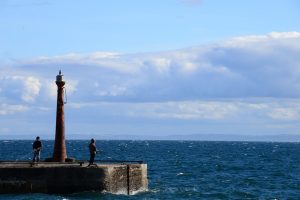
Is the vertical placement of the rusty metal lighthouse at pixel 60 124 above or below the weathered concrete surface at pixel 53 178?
above

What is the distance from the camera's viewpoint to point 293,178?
47.1 m

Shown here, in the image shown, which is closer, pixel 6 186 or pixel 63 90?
pixel 6 186

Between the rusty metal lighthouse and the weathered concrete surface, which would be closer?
the weathered concrete surface

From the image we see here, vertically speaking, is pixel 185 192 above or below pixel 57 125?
below

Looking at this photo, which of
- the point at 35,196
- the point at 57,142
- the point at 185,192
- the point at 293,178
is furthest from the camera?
the point at 293,178

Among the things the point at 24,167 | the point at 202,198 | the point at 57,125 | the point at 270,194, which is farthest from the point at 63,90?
the point at 270,194

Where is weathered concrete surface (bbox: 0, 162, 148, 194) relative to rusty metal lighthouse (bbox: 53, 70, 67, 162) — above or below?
below

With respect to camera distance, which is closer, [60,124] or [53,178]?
[53,178]

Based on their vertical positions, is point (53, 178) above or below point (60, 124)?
below

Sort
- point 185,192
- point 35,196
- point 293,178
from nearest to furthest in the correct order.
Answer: point 35,196 → point 185,192 → point 293,178

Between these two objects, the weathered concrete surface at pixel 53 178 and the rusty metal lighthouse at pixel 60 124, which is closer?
the weathered concrete surface at pixel 53 178

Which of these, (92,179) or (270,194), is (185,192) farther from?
(92,179)

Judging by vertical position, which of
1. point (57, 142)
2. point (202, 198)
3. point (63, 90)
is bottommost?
point (202, 198)

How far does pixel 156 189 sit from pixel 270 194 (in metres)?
5.48
